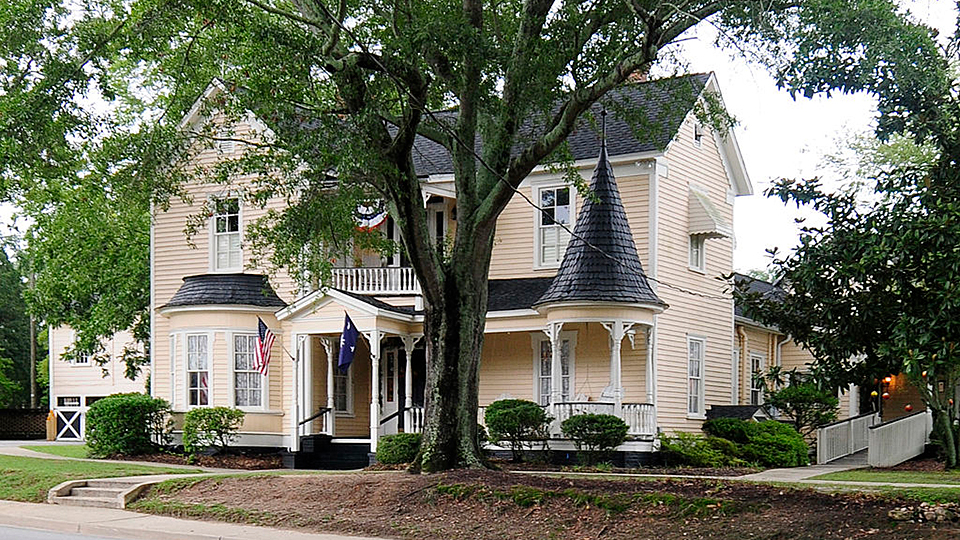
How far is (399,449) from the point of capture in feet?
76.0

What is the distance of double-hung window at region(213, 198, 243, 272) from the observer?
2781cm

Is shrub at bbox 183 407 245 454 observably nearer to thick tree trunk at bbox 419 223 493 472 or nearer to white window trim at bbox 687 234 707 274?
thick tree trunk at bbox 419 223 493 472

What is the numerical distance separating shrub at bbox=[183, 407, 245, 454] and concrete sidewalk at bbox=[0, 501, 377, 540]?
25.3 feet

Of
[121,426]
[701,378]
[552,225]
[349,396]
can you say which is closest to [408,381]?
[349,396]

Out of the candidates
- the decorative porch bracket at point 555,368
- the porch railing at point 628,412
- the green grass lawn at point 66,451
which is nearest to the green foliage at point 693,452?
the porch railing at point 628,412

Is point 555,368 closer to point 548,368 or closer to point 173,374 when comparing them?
point 548,368

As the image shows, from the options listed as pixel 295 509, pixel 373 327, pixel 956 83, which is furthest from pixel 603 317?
pixel 956 83

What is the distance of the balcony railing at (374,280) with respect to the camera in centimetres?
2620

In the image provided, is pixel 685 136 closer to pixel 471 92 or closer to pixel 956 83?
pixel 471 92

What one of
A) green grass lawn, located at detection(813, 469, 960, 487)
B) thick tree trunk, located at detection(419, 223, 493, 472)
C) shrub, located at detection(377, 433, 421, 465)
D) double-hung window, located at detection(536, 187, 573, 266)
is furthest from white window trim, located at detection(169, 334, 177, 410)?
green grass lawn, located at detection(813, 469, 960, 487)

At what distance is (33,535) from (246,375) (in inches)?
481

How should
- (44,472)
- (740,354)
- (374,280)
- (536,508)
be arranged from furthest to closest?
(740,354)
(374,280)
(44,472)
(536,508)

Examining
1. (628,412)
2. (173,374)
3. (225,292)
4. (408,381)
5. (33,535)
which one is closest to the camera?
(33,535)

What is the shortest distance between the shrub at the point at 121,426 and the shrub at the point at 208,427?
106 cm
